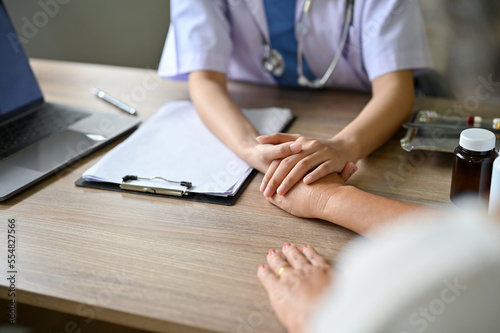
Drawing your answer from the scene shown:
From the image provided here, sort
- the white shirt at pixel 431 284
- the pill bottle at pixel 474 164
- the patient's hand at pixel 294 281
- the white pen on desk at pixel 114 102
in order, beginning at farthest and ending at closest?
the white pen on desk at pixel 114 102 → the pill bottle at pixel 474 164 → the patient's hand at pixel 294 281 → the white shirt at pixel 431 284

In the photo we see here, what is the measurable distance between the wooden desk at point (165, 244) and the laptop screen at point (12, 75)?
274 millimetres

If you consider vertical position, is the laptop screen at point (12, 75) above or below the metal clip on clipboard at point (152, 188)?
above

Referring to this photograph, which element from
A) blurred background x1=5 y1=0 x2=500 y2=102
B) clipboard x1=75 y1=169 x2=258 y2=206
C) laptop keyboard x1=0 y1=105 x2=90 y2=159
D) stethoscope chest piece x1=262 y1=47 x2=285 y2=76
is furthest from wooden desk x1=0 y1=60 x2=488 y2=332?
blurred background x1=5 y1=0 x2=500 y2=102

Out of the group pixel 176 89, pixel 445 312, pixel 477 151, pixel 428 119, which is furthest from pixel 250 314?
pixel 176 89

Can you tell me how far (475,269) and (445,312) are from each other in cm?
4

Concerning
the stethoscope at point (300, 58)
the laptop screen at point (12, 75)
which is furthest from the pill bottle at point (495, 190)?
the laptop screen at point (12, 75)

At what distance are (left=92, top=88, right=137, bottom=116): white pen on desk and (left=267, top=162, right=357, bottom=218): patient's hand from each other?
1.66 ft

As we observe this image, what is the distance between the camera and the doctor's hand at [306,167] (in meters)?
0.82

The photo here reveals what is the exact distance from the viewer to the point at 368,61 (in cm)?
112

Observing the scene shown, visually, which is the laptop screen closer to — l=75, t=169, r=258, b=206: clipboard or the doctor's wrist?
l=75, t=169, r=258, b=206: clipboard

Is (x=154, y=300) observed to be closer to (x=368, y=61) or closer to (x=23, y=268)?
(x=23, y=268)

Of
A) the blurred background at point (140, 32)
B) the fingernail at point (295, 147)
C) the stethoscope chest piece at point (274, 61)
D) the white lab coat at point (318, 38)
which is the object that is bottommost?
the blurred background at point (140, 32)

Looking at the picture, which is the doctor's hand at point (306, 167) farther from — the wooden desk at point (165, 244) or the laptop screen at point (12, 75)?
the laptop screen at point (12, 75)

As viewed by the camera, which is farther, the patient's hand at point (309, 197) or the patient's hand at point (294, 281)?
the patient's hand at point (309, 197)
